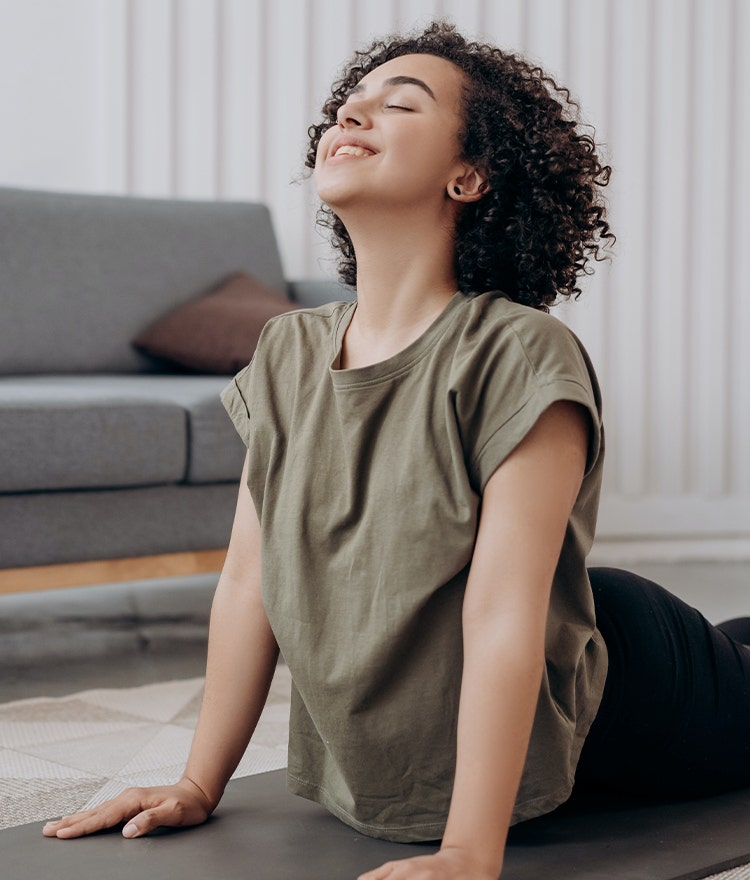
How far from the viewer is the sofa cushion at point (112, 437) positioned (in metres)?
1.81

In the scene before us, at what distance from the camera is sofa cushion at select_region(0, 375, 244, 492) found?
1.81 m

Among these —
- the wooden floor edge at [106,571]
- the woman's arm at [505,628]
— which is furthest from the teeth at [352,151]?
the wooden floor edge at [106,571]

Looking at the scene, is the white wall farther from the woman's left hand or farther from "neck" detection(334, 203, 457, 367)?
the woman's left hand

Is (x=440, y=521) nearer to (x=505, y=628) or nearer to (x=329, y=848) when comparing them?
(x=505, y=628)

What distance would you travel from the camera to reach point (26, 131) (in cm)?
296

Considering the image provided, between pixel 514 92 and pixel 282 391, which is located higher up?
pixel 514 92

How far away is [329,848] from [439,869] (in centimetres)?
20

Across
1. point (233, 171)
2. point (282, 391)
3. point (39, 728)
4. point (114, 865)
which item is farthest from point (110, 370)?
point (114, 865)

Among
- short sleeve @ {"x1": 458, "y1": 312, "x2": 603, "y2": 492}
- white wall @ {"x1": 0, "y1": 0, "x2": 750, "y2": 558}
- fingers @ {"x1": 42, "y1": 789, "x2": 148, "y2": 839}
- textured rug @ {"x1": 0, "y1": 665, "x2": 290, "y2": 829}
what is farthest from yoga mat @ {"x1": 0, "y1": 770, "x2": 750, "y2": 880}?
white wall @ {"x1": 0, "y1": 0, "x2": 750, "y2": 558}

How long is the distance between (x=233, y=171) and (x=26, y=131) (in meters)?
0.53

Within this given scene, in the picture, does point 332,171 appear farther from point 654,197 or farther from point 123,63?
point 654,197

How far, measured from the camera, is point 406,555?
0.96 meters

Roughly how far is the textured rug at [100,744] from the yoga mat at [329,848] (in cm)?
19

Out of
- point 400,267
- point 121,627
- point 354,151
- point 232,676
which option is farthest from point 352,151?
point 121,627
